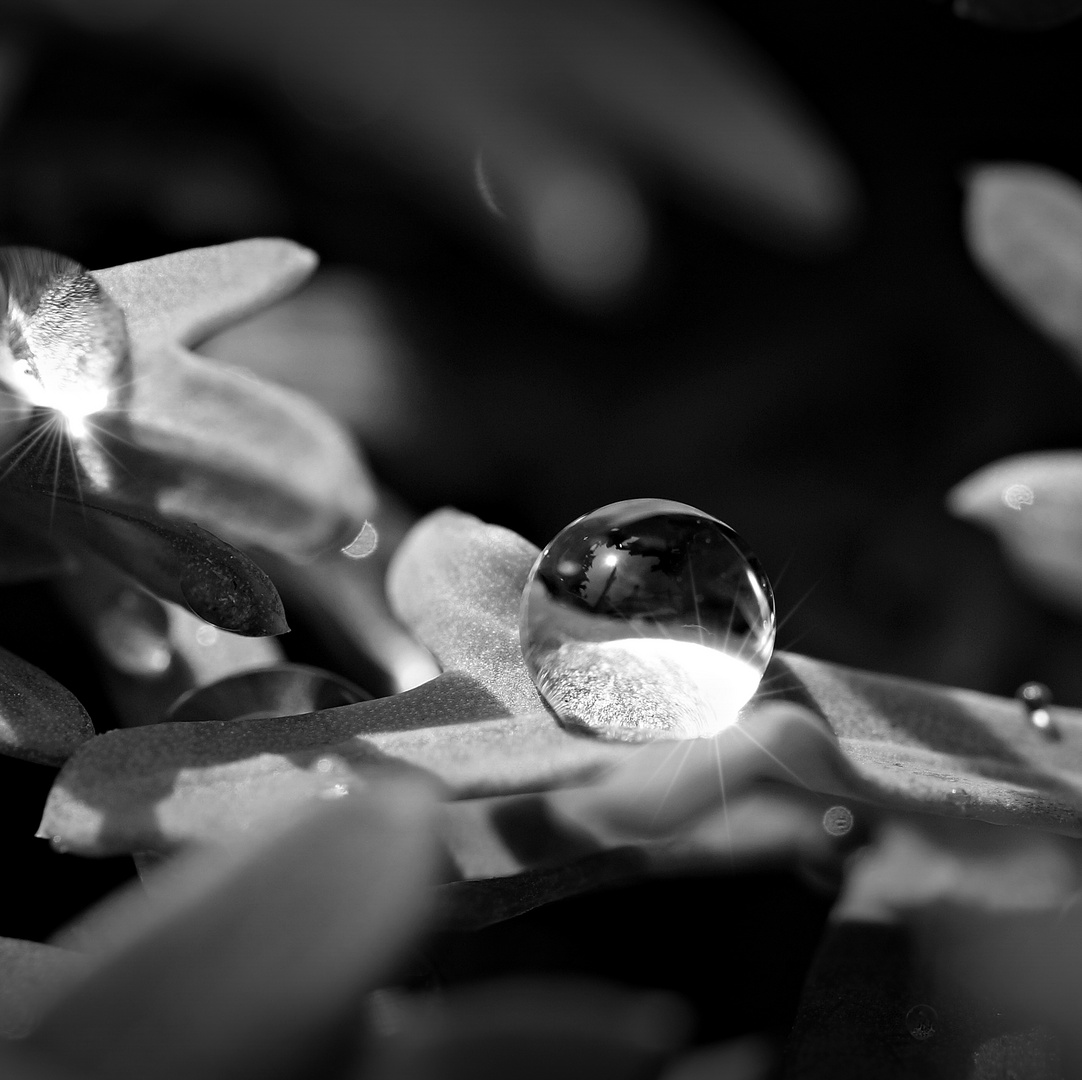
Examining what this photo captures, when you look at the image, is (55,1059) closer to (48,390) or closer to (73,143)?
(48,390)

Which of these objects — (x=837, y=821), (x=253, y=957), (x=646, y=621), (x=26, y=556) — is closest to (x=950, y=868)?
(x=837, y=821)

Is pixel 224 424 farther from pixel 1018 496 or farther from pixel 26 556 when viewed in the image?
pixel 1018 496

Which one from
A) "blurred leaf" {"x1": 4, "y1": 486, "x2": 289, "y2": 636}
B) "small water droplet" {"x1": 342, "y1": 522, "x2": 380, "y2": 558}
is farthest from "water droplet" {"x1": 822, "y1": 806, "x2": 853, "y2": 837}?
"small water droplet" {"x1": 342, "y1": 522, "x2": 380, "y2": 558}

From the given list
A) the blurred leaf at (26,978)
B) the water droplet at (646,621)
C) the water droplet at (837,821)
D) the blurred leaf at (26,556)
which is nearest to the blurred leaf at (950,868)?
the water droplet at (837,821)

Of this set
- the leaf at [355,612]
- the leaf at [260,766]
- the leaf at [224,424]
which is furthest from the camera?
the leaf at [355,612]

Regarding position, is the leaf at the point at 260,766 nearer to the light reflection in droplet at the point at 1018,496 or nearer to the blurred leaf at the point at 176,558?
the blurred leaf at the point at 176,558

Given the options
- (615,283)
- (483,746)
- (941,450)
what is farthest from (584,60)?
(941,450)
